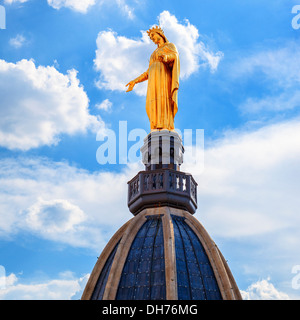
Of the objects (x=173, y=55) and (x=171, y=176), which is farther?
(x=173, y=55)

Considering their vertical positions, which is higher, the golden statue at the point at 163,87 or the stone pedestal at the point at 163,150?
the golden statue at the point at 163,87

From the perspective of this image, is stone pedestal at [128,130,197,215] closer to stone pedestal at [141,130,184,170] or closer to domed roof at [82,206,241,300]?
stone pedestal at [141,130,184,170]

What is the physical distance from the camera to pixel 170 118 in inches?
1607

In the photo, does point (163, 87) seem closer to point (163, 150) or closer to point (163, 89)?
point (163, 89)

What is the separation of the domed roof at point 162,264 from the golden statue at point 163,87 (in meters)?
6.91

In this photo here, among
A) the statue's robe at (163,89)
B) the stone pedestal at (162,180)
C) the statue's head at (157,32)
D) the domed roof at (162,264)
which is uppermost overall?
the statue's head at (157,32)

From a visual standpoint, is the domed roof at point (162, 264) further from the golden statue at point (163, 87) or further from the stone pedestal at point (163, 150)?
the golden statue at point (163, 87)

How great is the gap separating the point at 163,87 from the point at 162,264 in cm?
1362

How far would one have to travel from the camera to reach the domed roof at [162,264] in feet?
106

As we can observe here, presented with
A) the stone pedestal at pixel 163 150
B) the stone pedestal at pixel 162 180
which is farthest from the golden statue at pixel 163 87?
the stone pedestal at pixel 162 180

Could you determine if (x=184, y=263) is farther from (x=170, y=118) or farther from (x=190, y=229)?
(x=170, y=118)

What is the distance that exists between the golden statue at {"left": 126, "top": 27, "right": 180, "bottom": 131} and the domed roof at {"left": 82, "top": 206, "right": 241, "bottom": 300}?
6.91 m
